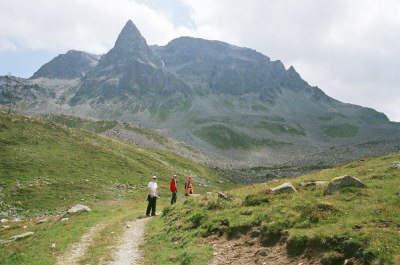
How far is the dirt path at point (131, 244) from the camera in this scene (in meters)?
13.2

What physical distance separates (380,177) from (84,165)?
44.5 metres

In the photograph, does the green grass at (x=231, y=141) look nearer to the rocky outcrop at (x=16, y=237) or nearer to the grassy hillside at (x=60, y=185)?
the grassy hillside at (x=60, y=185)

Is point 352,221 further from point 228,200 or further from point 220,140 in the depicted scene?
point 220,140

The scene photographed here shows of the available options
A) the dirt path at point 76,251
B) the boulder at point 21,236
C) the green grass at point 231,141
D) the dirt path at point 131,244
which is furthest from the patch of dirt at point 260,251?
the green grass at point 231,141

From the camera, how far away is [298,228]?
1095 cm

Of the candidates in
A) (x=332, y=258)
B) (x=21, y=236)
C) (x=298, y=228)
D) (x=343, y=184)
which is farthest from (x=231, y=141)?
(x=332, y=258)

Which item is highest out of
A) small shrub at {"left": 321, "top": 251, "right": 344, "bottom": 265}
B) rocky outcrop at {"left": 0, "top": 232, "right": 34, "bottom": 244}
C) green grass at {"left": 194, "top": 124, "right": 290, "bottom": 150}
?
green grass at {"left": 194, "top": 124, "right": 290, "bottom": 150}

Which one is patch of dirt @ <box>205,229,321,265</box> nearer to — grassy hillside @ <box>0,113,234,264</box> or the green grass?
grassy hillside @ <box>0,113,234,264</box>

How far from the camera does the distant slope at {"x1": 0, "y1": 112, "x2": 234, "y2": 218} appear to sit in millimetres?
30892

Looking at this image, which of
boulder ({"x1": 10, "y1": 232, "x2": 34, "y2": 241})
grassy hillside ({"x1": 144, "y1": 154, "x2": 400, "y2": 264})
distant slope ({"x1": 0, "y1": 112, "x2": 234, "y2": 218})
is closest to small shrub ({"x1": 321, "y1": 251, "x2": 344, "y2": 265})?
grassy hillside ({"x1": 144, "y1": 154, "x2": 400, "y2": 264})

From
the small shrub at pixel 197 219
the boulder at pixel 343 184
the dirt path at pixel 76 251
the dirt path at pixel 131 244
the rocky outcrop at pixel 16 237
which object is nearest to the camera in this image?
the dirt path at pixel 131 244

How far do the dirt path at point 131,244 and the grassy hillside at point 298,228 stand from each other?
2.78ft

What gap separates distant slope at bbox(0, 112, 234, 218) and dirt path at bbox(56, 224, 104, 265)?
14624 millimetres

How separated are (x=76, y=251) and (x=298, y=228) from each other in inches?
510
